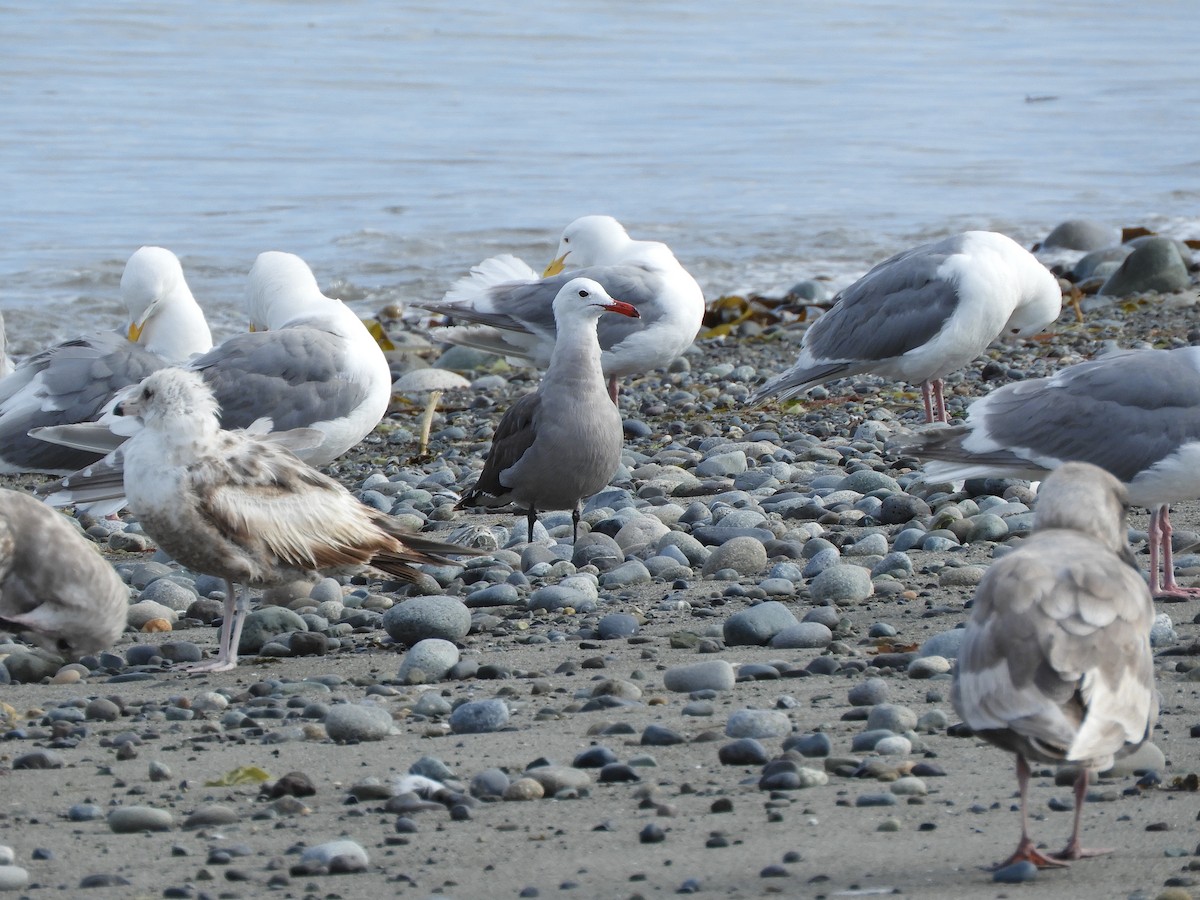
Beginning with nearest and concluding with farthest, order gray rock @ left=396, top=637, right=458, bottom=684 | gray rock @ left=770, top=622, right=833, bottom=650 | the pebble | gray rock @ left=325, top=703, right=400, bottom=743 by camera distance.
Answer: the pebble → gray rock @ left=325, top=703, right=400, bottom=743 → gray rock @ left=396, top=637, right=458, bottom=684 → gray rock @ left=770, top=622, right=833, bottom=650

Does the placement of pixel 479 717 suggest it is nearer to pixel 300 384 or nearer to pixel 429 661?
pixel 429 661

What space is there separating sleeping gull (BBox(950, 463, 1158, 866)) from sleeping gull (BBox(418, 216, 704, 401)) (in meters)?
6.34

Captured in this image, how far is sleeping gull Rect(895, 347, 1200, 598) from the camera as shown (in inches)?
236

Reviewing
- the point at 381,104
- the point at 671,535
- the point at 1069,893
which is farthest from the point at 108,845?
the point at 381,104

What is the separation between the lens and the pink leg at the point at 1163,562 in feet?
19.2

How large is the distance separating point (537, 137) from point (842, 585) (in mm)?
17344

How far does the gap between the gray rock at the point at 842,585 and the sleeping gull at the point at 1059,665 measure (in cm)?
214

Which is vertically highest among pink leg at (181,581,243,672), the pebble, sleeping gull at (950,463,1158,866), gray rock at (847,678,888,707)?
sleeping gull at (950,463,1158,866)

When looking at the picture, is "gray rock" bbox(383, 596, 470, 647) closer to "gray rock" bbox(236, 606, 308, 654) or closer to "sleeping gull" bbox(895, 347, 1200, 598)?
"gray rock" bbox(236, 606, 308, 654)


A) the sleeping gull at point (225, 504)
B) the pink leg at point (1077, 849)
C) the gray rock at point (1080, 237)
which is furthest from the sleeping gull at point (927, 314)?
the gray rock at point (1080, 237)

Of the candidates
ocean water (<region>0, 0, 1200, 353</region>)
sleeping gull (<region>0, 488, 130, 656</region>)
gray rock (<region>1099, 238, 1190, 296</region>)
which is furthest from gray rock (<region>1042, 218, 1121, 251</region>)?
sleeping gull (<region>0, 488, 130, 656</region>)

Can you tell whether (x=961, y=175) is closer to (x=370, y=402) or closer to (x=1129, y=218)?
(x=1129, y=218)

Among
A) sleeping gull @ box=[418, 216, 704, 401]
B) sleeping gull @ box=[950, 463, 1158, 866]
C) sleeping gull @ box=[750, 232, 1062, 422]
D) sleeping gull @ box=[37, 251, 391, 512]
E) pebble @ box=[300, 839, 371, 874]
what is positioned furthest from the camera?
sleeping gull @ box=[418, 216, 704, 401]

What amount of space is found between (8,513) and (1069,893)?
3040 mm
